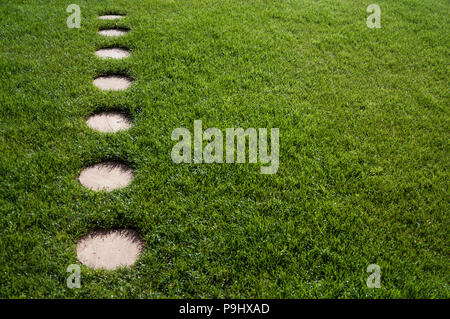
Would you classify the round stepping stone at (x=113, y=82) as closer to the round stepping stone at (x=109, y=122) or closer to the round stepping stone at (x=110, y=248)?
the round stepping stone at (x=109, y=122)

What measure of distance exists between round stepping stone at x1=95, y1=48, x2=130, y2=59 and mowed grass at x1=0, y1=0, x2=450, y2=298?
11 cm

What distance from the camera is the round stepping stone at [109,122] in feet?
11.1

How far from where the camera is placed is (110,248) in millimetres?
2359

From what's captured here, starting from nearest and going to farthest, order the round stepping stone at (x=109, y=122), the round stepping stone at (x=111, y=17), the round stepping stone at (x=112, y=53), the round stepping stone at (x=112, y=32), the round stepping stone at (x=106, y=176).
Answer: the round stepping stone at (x=106, y=176), the round stepping stone at (x=109, y=122), the round stepping stone at (x=112, y=53), the round stepping stone at (x=112, y=32), the round stepping stone at (x=111, y=17)

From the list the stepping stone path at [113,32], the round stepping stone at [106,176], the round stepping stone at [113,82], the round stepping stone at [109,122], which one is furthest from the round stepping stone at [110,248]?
the stepping stone path at [113,32]

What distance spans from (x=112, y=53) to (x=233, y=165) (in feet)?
8.87

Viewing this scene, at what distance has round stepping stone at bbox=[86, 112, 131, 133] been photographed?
3.37 meters

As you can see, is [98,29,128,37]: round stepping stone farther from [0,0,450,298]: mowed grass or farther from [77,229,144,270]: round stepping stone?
[77,229,144,270]: round stepping stone

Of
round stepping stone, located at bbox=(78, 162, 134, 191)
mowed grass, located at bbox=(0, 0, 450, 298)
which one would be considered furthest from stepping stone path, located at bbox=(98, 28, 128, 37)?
round stepping stone, located at bbox=(78, 162, 134, 191)

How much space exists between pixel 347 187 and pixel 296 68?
7.04ft

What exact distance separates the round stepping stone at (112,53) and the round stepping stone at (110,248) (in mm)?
2834

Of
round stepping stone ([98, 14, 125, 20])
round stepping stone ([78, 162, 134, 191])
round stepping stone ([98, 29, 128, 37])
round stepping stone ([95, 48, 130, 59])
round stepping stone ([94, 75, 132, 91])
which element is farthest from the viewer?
round stepping stone ([98, 14, 125, 20])
